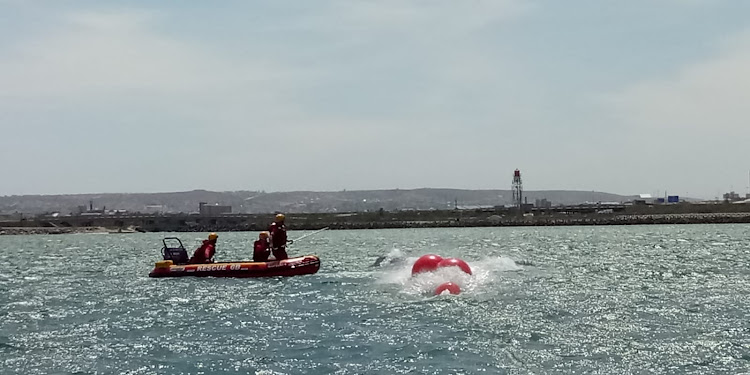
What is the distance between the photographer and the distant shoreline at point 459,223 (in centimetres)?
12044

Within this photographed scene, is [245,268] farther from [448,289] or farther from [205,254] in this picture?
[448,289]

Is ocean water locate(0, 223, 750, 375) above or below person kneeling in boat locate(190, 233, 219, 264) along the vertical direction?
below

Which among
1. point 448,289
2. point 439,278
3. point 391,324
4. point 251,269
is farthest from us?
point 251,269

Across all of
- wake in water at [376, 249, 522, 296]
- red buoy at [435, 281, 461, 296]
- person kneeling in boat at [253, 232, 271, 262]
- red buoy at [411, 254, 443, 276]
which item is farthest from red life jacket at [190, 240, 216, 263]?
red buoy at [435, 281, 461, 296]

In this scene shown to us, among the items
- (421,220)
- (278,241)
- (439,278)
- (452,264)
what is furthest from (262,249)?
(421,220)

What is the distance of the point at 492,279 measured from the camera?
94.7 ft

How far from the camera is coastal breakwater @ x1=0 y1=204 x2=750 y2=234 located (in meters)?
125

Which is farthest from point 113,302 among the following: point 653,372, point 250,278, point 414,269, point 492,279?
point 653,372

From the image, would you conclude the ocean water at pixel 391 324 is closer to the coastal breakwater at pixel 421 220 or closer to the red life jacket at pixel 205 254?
the red life jacket at pixel 205 254

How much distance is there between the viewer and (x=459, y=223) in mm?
131750

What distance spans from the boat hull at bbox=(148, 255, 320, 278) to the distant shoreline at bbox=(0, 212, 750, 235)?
96.5m

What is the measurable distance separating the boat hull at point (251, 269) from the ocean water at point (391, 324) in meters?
0.65

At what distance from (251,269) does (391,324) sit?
14.5 metres

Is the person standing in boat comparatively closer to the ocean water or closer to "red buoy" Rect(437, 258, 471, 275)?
the ocean water
